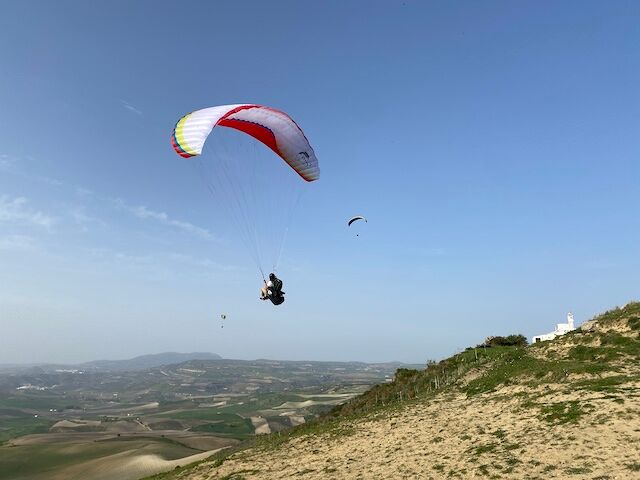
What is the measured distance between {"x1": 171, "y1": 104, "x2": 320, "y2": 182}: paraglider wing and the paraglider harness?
297 inches

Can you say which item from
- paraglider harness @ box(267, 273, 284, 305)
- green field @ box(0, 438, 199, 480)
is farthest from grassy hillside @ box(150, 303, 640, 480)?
green field @ box(0, 438, 199, 480)

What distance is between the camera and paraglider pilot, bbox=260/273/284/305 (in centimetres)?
2561

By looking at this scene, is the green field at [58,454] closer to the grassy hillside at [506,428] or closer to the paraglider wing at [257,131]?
the grassy hillside at [506,428]

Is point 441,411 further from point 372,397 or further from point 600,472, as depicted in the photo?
point 372,397

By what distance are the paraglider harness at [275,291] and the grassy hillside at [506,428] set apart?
321 inches

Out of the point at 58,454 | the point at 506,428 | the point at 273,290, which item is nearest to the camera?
the point at 506,428

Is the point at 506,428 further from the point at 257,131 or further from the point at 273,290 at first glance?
the point at 257,131

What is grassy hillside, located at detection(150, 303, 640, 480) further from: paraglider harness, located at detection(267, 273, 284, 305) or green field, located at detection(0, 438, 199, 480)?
green field, located at detection(0, 438, 199, 480)

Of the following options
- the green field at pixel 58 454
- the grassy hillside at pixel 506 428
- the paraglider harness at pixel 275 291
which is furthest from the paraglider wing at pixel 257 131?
the green field at pixel 58 454

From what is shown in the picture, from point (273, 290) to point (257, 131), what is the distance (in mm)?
10175

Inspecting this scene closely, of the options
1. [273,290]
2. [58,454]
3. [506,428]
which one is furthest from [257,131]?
[58,454]

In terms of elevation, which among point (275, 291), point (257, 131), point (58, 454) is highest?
point (257, 131)

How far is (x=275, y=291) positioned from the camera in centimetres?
2588

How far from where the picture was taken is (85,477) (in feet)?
198
